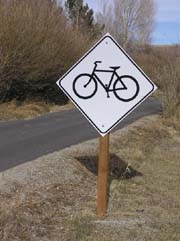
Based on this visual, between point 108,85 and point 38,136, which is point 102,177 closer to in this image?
point 108,85

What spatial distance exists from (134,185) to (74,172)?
1073mm

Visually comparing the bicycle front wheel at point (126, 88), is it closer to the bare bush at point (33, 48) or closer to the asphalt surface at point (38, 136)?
the asphalt surface at point (38, 136)

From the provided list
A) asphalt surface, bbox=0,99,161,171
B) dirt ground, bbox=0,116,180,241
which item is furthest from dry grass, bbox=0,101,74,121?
dirt ground, bbox=0,116,180,241

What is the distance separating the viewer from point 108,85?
7.46m

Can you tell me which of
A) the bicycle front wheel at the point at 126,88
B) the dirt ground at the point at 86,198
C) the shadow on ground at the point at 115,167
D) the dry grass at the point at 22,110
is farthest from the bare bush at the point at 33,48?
the bicycle front wheel at the point at 126,88

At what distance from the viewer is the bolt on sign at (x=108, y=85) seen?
7445 millimetres

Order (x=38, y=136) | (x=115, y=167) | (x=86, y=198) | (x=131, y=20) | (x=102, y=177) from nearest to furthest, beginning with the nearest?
(x=102, y=177) < (x=86, y=198) < (x=115, y=167) < (x=38, y=136) < (x=131, y=20)

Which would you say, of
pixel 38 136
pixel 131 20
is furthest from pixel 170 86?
pixel 131 20

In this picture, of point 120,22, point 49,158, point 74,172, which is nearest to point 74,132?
point 49,158

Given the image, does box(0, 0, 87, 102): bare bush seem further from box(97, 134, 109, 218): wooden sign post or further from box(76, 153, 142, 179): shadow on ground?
box(97, 134, 109, 218): wooden sign post

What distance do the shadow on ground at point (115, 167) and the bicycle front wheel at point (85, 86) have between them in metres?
3.02

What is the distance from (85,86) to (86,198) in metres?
1.87

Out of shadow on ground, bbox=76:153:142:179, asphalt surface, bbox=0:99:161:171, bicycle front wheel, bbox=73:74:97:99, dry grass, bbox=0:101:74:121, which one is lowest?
dry grass, bbox=0:101:74:121

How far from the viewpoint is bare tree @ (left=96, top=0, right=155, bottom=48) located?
7881 centimetres
